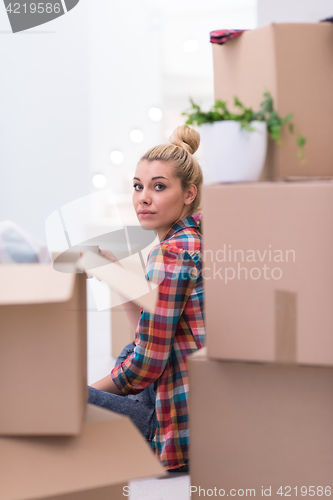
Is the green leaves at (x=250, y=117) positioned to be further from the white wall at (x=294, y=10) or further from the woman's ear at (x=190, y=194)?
the white wall at (x=294, y=10)

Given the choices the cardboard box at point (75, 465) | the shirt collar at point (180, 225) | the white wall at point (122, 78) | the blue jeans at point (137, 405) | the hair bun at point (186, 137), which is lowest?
the blue jeans at point (137, 405)

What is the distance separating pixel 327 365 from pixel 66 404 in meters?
0.42

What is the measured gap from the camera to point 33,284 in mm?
698

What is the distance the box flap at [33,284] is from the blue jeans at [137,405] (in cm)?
52

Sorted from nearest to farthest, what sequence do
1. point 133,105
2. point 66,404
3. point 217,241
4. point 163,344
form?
1. point 66,404
2. point 217,241
3. point 163,344
4. point 133,105

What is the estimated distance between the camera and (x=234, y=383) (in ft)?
2.87

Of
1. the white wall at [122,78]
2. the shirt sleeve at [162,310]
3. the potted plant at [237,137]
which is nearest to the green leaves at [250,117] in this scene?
the potted plant at [237,137]

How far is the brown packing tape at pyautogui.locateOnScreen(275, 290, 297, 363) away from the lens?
80cm

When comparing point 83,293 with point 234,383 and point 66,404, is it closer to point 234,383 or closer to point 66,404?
point 66,404

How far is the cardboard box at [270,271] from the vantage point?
2.57 ft

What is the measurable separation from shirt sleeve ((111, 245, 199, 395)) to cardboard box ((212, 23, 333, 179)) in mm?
306

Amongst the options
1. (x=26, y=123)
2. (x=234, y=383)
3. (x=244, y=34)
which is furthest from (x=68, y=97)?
(x=234, y=383)

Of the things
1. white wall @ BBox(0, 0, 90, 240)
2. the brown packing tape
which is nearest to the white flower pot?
the brown packing tape

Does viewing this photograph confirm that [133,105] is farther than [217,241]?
Yes
